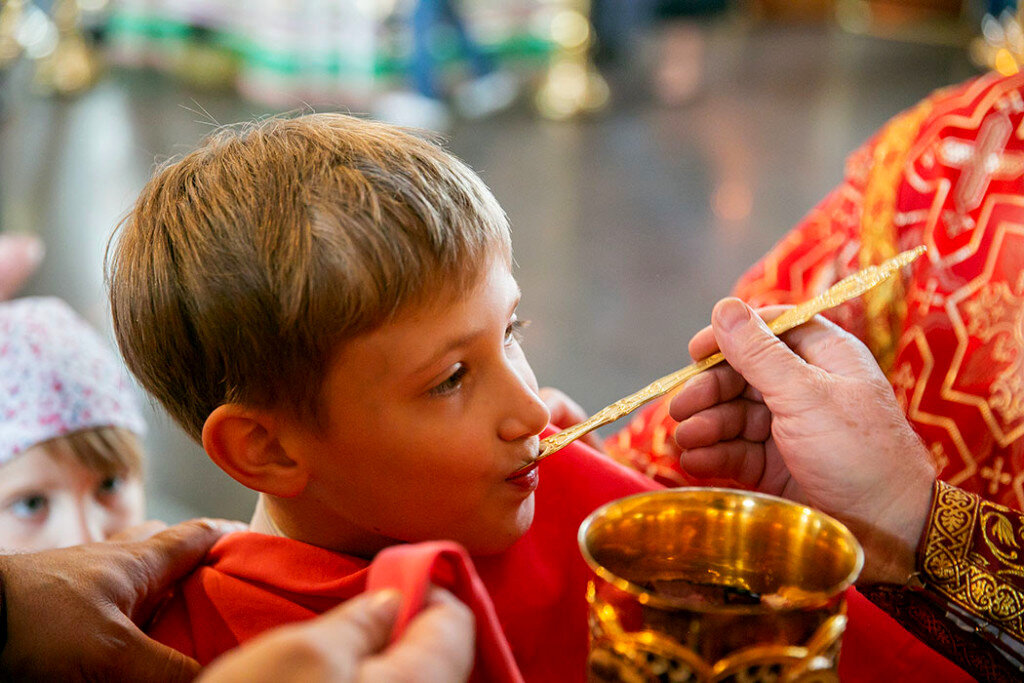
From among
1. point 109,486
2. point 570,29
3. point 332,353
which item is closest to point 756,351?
point 332,353

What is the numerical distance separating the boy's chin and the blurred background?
1.63 meters

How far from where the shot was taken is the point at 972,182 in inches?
44.7

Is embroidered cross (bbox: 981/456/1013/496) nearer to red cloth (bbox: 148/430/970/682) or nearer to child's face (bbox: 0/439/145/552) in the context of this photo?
red cloth (bbox: 148/430/970/682)

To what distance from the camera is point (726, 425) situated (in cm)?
106

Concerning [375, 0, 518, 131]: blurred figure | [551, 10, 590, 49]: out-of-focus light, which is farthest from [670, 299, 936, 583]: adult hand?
[551, 10, 590, 49]: out-of-focus light

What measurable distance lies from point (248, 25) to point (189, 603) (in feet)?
13.1

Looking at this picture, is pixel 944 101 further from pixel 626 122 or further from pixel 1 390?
pixel 626 122

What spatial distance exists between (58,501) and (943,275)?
3.41 ft

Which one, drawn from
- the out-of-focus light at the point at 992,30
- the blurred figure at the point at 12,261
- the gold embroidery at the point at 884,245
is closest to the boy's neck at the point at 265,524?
the gold embroidery at the point at 884,245

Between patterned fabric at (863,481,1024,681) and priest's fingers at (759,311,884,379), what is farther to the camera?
priest's fingers at (759,311,884,379)

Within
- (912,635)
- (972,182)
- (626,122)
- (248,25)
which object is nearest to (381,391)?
(912,635)

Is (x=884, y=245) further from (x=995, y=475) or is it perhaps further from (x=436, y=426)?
(x=436, y=426)

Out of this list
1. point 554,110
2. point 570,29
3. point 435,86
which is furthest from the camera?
point 570,29

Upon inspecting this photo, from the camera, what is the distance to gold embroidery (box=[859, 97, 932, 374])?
47.0 inches
